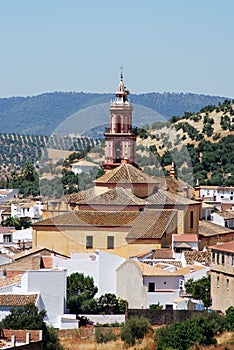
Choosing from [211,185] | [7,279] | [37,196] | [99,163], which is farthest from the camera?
[211,185]

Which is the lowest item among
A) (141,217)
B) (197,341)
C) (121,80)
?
(197,341)

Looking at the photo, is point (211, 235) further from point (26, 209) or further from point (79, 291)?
point (26, 209)

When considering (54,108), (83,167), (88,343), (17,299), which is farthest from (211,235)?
(54,108)

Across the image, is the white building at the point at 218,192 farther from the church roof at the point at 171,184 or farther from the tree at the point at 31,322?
the tree at the point at 31,322

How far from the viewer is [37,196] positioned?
92250 millimetres

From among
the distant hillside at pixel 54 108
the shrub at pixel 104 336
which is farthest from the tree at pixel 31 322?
the distant hillside at pixel 54 108

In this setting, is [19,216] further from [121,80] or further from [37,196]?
[121,80]

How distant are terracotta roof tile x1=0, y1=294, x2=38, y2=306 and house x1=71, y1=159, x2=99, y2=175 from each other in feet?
50.2

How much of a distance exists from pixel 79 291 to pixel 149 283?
7.72 ft

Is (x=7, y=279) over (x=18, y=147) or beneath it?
beneath

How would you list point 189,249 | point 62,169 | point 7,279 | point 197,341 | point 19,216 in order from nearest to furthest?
1. point 197,341
2. point 7,279
3. point 189,249
4. point 62,169
5. point 19,216

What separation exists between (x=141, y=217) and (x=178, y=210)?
229 cm

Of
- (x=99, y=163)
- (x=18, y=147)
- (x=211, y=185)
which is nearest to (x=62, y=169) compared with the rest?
(x=99, y=163)

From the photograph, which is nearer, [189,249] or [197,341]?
[197,341]
